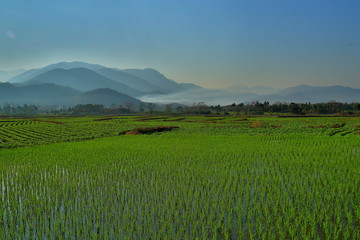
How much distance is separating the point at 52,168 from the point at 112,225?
698cm

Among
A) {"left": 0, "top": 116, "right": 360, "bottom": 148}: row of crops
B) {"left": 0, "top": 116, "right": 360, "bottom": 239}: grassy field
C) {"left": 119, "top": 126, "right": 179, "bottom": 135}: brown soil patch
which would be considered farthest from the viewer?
{"left": 119, "top": 126, "right": 179, "bottom": 135}: brown soil patch

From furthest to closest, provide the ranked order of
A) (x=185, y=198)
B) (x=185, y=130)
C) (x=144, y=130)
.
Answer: (x=185, y=130) → (x=144, y=130) → (x=185, y=198)

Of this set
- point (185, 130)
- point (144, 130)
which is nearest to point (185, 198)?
point (144, 130)

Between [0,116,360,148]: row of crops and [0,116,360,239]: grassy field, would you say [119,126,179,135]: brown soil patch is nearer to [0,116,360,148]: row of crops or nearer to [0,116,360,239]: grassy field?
[0,116,360,148]: row of crops

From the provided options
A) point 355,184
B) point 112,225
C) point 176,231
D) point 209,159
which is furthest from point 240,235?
point 209,159

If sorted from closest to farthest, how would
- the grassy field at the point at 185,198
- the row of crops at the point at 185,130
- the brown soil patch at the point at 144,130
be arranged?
the grassy field at the point at 185,198 → the row of crops at the point at 185,130 → the brown soil patch at the point at 144,130

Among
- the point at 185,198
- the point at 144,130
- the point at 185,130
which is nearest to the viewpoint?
the point at 185,198

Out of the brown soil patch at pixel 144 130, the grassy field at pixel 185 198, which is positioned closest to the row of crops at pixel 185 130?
the brown soil patch at pixel 144 130

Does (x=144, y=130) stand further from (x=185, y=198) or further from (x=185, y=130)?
(x=185, y=198)

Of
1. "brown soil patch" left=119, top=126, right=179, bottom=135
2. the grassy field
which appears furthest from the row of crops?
the grassy field

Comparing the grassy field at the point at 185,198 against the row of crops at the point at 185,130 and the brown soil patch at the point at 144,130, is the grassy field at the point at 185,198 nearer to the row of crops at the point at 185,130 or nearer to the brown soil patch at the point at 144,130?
the row of crops at the point at 185,130

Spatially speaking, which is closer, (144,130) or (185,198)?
(185,198)

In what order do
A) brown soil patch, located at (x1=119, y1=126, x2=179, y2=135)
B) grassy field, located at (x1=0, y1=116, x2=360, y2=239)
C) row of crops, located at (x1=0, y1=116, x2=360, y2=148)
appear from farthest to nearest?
brown soil patch, located at (x1=119, y1=126, x2=179, y2=135) → row of crops, located at (x1=0, y1=116, x2=360, y2=148) → grassy field, located at (x1=0, y1=116, x2=360, y2=239)

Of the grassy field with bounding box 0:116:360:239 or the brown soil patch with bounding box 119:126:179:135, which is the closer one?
the grassy field with bounding box 0:116:360:239
